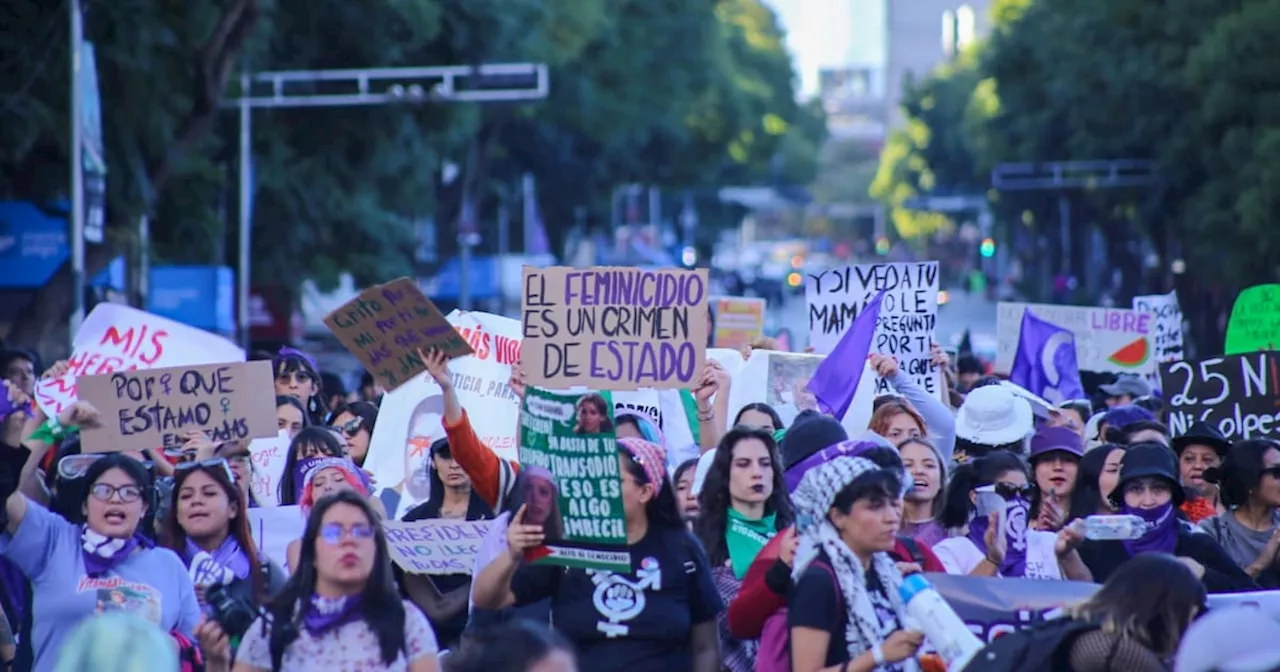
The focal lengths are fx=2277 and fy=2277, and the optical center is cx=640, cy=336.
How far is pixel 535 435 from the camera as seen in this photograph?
21.9 ft

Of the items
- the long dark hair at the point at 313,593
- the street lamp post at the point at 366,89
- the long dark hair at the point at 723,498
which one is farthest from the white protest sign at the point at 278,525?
the street lamp post at the point at 366,89

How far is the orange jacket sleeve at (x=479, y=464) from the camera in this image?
732 cm

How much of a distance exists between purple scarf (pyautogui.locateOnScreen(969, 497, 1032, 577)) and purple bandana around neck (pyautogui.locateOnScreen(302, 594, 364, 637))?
229 cm

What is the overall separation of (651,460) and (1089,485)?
2118 millimetres

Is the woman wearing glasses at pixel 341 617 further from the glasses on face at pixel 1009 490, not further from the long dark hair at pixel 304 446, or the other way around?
the long dark hair at pixel 304 446

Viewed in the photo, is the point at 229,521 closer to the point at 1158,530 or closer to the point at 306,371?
the point at 1158,530

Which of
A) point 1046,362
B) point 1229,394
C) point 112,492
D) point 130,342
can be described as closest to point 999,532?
point 112,492

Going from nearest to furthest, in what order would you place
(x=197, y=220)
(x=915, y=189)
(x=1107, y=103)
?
(x=197, y=220) < (x=1107, y=103) < (x=915, y=189)

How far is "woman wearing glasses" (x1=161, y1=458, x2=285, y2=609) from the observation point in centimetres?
720

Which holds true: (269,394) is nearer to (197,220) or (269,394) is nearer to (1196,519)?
(1196,519)

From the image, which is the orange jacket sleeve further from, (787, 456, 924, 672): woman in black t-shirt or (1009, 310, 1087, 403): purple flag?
(1009, 310, 1087, 403): purple flag

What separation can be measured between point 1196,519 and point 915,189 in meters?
99.9

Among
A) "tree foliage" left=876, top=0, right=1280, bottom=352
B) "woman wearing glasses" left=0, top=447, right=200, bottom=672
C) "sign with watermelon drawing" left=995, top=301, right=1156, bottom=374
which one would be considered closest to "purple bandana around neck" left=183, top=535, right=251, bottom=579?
"woman wearing glasses" left=0, top=447, right=200, bottom=672

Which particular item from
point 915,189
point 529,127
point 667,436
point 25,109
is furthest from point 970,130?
point 667,436
